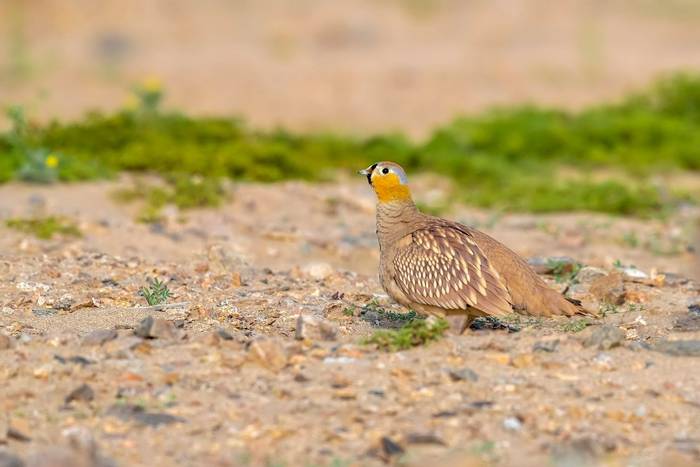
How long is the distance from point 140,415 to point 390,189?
2418mm

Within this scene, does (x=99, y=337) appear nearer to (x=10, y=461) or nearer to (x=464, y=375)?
(x=10, y=461)

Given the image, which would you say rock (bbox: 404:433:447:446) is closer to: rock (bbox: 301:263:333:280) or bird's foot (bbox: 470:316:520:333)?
bird's foot (bbox: 470:316:520:333)

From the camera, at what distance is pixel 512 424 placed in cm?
509

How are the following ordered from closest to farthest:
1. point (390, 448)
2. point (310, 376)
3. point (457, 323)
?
point (390, 448) → point (310, 376) → point (457, 323)

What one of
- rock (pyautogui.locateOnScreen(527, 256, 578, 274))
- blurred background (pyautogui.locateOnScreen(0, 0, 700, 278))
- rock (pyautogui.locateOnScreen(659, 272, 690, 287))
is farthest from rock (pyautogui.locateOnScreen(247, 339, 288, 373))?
blurred background (pyautogui.locateOnScreen(0, 0, 700, 278))

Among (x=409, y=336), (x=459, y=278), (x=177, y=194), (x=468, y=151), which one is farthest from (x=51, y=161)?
(x=409, y=336)

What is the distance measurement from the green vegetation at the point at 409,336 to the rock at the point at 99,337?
124cm

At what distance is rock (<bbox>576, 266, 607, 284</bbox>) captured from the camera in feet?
27.1

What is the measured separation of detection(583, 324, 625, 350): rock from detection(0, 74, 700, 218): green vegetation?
225 inches

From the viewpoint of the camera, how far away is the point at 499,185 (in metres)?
12.9

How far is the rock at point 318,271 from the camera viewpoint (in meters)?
8.28

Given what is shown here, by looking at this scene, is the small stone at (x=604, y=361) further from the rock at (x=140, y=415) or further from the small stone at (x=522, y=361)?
the rock at (x=140, y=415)

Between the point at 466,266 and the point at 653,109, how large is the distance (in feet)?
33.1

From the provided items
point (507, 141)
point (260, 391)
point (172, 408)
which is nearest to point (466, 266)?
point (260, 391)
